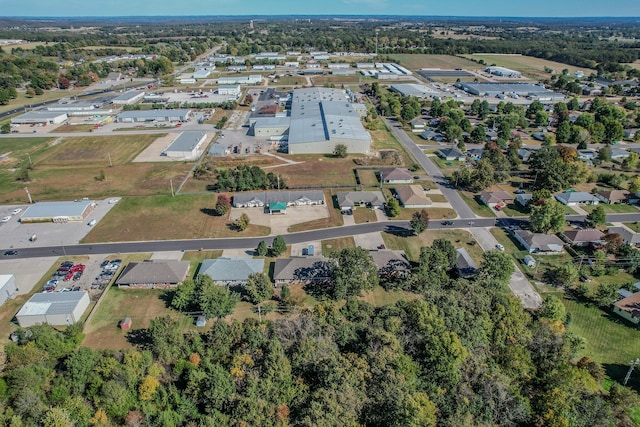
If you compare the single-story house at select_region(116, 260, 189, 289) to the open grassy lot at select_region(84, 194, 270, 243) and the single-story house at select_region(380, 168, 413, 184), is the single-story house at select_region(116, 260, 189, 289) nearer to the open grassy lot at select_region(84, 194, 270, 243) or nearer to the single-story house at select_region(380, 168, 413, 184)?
the open grassy lot at select_region(84, 194, 270, 243)

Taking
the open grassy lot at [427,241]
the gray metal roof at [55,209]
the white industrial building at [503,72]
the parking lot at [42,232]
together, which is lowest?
the open grassy lot at [427,241]

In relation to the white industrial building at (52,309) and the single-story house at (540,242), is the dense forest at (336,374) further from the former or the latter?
the single-story house at (540,242)

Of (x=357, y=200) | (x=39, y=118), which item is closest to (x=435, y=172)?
(x=357, y=200)

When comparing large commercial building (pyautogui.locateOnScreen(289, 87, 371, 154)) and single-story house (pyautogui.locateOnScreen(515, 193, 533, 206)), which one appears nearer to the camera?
single-story house (pyautogui.locateOnScreen(515, 193, 533, 206))

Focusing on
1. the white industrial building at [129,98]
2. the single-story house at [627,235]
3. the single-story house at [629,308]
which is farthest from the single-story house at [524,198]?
the white industrial building at [129,98]

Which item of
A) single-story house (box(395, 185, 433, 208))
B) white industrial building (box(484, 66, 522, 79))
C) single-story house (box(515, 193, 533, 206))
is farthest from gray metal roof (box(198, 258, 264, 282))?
white industrial building (box(484, 66, 522, 79))

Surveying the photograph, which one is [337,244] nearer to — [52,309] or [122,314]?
[122,314]

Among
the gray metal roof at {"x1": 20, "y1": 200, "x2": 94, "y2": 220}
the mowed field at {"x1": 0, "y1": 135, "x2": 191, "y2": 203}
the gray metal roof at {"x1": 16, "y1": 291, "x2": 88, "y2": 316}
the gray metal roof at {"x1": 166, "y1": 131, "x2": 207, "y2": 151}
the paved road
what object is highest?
the gray metal roof at {"x1": 166, "y1": 131, "x2": 207, "y2": 151}
